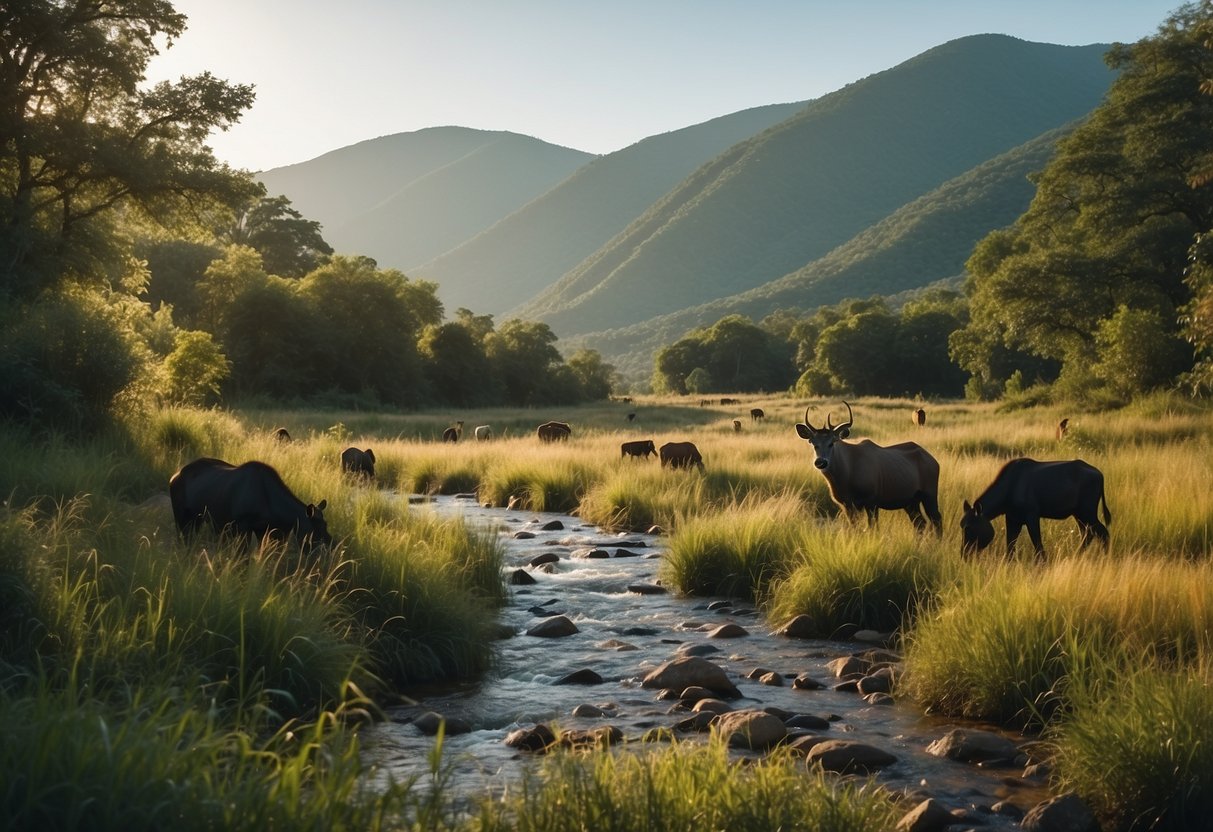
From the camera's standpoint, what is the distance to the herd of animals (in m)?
8.93

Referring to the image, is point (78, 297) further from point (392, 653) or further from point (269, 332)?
point (269, 332)

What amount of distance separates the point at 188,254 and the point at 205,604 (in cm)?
5478

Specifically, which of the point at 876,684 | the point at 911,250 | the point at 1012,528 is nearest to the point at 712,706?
the point at 876,684

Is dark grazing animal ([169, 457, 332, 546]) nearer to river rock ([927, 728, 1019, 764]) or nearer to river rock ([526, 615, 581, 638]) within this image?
river rock ([526, 615, 581, 638])

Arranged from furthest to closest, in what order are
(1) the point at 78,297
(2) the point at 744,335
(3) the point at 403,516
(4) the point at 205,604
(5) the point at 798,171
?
1. (5) the point at 798,171
2. (2) the point at 744,335
3. (1) the point at 78,297
4. (3) the point at 403,516
5. (4) the point at 205,604

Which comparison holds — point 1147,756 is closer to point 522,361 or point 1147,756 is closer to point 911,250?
point 522,361

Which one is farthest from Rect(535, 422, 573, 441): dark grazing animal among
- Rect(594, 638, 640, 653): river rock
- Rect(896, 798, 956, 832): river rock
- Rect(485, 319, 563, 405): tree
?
Rect(485, 319, 563, 405): tree

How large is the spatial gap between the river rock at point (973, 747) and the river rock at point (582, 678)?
8.31 feet

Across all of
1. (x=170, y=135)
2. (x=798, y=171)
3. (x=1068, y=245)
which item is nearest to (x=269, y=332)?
(x=170, y=135)

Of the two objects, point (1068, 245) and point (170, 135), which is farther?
point (1068, 245)

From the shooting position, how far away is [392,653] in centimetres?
763

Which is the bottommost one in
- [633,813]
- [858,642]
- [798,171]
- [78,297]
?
[858,642]

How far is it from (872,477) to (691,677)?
6410mm

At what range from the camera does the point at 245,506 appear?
8867 millimetres
